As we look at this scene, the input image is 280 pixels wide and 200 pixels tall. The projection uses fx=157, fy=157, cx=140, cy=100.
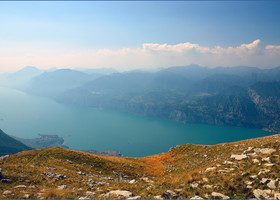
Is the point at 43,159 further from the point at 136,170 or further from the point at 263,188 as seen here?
the point at 263,188

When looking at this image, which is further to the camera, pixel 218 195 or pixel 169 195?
pixel 169 195

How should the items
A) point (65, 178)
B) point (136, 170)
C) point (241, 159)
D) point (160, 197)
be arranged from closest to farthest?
1. point (160, 197)
2. point (241, 159)
3. point (65, 178)
4. point (136, 170)

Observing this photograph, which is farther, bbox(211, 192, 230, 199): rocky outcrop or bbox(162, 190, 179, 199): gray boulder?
bbox(162, 190, 179, 199): gray boulder

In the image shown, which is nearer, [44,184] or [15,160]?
[44,184]

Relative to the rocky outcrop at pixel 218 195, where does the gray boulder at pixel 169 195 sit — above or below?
below

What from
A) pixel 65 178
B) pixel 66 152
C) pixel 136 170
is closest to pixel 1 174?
pixel 65 178

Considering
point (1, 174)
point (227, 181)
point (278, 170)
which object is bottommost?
point (1, 174)

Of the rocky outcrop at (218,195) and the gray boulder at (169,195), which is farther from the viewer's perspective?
the gray boulder at (169,195)

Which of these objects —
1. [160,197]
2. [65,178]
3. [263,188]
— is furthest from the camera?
[65,178]

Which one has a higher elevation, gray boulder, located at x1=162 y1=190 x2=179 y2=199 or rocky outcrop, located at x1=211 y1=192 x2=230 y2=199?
rocky outcrop, located at x1=211 y1=192 x2=230 y2=199

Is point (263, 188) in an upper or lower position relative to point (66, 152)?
upper

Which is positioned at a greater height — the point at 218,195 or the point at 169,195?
the point at 218,195
